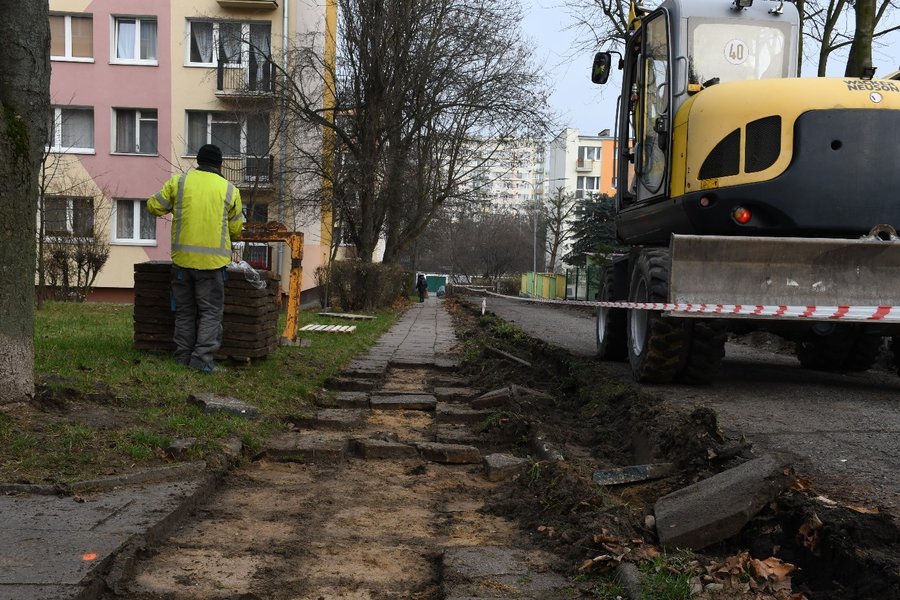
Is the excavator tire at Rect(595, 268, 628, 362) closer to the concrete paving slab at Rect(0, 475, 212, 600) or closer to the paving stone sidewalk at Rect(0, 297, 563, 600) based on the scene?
the paving stone sidewalk at Rect(0, 297, 563, 600)

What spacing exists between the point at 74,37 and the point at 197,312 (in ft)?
77.9

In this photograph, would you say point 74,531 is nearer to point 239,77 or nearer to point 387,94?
point 387,94

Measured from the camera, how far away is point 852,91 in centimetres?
701

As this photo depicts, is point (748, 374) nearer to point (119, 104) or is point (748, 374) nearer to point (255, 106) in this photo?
point (255, 106)

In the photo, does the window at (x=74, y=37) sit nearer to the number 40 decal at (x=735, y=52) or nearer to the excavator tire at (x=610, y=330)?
the excavator tire at (x=610, y=330)

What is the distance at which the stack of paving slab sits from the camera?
25.6 ft

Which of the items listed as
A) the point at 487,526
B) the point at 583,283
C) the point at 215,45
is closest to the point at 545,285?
the point at 583,283

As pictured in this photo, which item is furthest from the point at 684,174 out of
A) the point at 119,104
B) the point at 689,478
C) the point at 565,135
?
the point at 119,104

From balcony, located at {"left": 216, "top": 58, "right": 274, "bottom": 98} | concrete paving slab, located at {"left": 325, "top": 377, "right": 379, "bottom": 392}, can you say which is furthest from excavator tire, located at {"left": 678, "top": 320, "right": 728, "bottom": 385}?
balcony, located at {"left": 216, "top": 58, "right": 274, "bottom": 98}

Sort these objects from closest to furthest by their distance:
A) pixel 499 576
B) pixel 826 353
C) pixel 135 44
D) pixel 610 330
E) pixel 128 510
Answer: pixel 499 576, pixel 128 510, pixel 826 353, pixel 610 330, pixel 135 44

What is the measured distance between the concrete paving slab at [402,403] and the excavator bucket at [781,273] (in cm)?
227

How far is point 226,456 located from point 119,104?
25.4 meters

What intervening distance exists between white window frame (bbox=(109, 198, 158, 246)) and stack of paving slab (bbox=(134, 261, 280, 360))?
67.0 feet

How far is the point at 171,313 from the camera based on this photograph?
25.5 feet
